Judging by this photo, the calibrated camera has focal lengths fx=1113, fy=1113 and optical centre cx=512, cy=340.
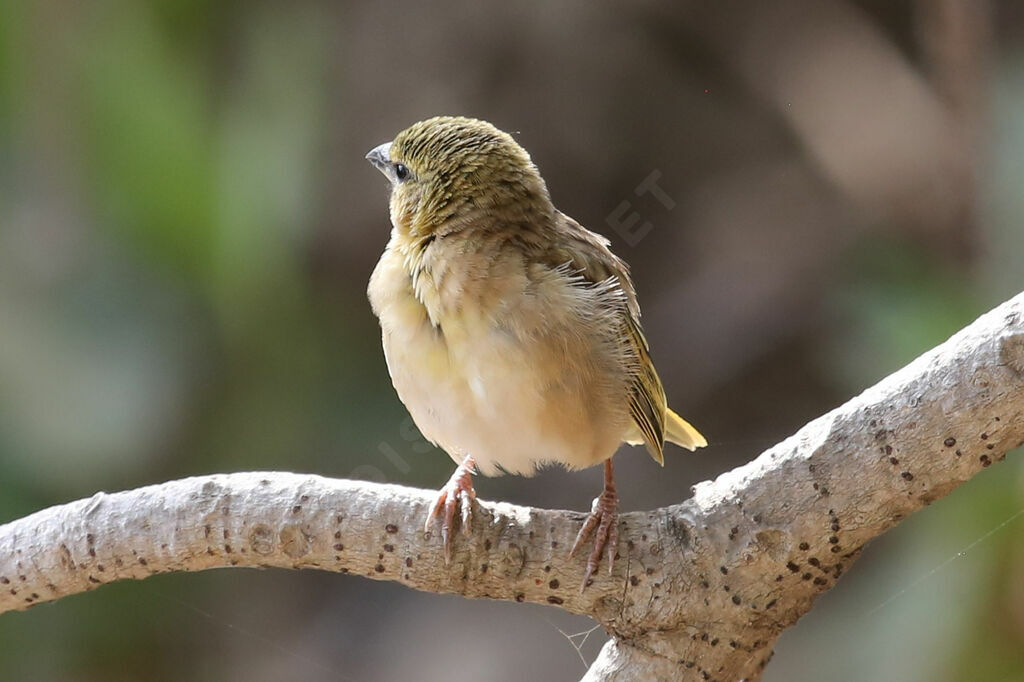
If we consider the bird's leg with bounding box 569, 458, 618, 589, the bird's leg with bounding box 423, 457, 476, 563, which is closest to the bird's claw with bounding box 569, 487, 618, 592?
the bird's leg with bounding box 569, 458, 618, 589

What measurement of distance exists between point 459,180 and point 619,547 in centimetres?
88

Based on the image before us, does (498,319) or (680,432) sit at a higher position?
(498,319)

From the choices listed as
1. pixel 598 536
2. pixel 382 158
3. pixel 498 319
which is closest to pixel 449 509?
pixel 598 536

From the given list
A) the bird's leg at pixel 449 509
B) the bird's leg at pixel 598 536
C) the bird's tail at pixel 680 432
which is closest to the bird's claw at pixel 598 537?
the bird's leg at pixel 598 536

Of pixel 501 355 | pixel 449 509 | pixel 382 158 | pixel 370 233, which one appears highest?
pixel 382 158

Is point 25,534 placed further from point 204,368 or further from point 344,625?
point 344,625

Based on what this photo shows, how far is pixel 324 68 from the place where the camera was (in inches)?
193

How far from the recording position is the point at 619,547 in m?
2.06

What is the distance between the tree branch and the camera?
191 centimetres

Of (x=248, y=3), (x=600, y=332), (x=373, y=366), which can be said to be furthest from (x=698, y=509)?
(x=248, y=3)

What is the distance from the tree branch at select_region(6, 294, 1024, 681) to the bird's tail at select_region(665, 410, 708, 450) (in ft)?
2.44

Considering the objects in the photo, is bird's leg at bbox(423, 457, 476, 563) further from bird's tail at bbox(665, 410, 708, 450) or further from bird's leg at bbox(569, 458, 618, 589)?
bird's tail at bbox(665, 410, 708, 450)

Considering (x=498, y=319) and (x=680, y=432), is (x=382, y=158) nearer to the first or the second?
(x=498, y=319)

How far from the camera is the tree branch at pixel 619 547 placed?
1912mm
